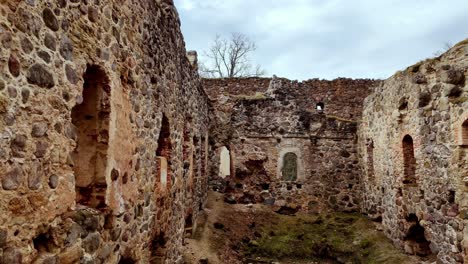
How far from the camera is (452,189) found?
7.39 m

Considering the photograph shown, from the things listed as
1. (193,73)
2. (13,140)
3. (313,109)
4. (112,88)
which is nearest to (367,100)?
(313,109)

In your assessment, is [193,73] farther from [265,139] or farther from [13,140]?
[13,140]

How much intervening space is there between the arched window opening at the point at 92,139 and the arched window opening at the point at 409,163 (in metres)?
7.91

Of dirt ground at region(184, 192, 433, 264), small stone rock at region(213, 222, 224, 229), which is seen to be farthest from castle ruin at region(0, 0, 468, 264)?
small stone rock at region(213, 222, 224, 229)

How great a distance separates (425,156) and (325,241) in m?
4.34

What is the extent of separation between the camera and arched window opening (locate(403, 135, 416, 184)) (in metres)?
9.59

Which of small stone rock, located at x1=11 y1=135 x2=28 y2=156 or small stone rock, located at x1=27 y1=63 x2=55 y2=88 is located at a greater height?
small stone rock, located at x1=27 y1=63 x2=55 y2=88

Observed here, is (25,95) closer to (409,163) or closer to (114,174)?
(114,174)

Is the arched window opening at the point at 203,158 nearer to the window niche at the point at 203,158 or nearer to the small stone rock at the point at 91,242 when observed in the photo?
the window niche at the point at 203,158

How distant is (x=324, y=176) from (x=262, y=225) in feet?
10.4

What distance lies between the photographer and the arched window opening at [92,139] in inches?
154

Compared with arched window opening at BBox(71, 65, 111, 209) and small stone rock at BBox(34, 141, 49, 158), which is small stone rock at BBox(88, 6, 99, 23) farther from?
small stone rock at BBox(34, 141, 49, 158)

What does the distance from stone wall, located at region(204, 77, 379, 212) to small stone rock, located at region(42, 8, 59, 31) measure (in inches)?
440

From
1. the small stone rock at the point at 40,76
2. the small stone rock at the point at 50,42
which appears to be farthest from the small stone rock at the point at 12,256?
the small stone rock at the point at 50,42
